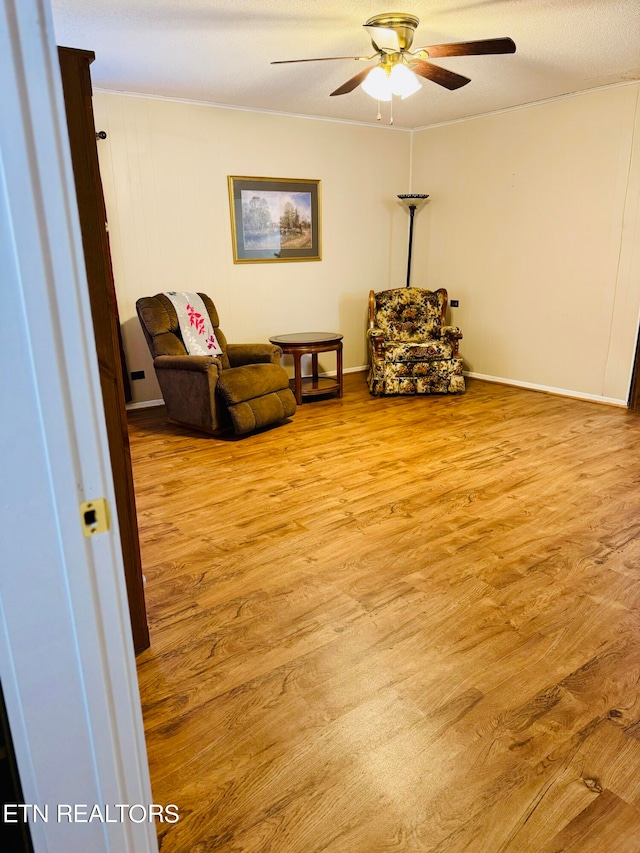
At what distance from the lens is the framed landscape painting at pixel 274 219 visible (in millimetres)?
5254

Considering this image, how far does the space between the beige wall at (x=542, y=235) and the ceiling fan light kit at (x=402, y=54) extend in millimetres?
1954

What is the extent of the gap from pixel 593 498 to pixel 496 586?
114cm

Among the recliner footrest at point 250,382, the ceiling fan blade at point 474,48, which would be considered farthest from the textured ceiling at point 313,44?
the recliner footrest at point 250,382

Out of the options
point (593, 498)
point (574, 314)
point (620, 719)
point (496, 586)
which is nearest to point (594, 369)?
point (574, 314)

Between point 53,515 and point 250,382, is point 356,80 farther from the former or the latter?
point 53,515

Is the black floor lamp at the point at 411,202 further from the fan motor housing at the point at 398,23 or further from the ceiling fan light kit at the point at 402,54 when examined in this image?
the fan motor housing at the point at 398,23

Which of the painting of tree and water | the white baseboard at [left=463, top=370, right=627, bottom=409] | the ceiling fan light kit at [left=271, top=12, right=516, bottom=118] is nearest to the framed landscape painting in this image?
the painting of tree and water

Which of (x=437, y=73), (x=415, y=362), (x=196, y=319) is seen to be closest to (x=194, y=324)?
(x=196, y=319)

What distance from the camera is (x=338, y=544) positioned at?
2725 mm

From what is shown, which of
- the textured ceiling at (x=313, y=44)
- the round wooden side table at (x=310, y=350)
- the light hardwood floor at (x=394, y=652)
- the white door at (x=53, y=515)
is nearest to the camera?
the white door at (x=53, y=515)

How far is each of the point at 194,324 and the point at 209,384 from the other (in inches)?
31.6

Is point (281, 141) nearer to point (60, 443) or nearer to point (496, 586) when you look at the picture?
point (496, 586)

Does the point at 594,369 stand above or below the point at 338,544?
above

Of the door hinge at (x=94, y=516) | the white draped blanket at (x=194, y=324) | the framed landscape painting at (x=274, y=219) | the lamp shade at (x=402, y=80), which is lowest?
the white draped blanket at (x=194, y=324)
